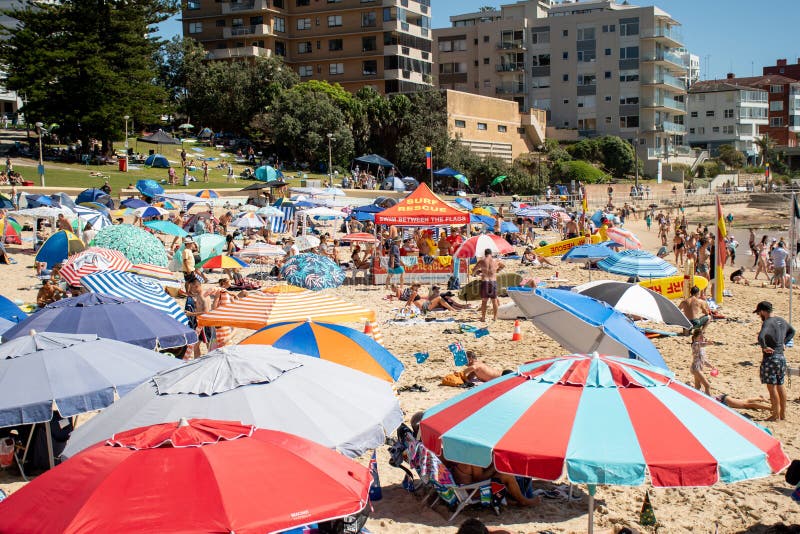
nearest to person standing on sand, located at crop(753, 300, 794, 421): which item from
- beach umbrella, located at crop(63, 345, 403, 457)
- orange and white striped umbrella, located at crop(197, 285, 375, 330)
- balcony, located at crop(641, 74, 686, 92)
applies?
orange and white striped umbrella, located at crop(197, 285, 375, 330)

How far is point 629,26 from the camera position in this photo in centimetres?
7112

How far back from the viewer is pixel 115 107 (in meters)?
42.3

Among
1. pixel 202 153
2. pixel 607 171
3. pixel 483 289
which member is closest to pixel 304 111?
pixel 202 153

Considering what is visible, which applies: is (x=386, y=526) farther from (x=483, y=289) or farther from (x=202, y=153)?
(x=202, y=153)

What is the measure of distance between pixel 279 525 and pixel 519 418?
6.14 feet

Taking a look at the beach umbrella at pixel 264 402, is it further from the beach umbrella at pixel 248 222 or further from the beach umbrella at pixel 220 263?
the beach umbrella at pixel 248 222

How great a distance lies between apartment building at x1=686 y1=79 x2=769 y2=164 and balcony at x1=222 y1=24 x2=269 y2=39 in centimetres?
4893

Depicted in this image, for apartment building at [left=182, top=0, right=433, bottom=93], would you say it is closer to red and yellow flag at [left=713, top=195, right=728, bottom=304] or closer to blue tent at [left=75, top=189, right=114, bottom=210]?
blue tent at [left=75, top=189, right=114, bottom=210]

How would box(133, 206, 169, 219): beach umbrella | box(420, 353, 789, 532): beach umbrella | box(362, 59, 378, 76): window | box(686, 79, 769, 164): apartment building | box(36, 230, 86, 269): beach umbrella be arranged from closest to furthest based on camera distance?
box(420, 353, 789, 532): beach umbrella < box(36, 230, 86, 269): beach umbrella < box(133, 206, 169, 219): beach umbrella < box(362, 59, 378, 76): window < box(686, 79, 769, 164): apartment building

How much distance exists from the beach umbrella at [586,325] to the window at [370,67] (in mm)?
60067

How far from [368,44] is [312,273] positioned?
51.3 m

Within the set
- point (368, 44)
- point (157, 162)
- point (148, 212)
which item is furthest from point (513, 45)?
point (148, 212)

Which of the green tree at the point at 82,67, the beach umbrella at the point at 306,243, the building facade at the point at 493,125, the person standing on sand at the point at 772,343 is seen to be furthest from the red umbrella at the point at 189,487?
the building facade at the point at 493,125

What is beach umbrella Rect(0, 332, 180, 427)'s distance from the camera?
6.77 m
